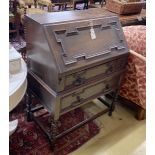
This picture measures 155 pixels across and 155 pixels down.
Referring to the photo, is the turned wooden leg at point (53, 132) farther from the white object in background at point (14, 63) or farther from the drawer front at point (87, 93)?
the white object in background at point (14, 63)

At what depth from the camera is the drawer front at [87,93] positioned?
1479 millimetres

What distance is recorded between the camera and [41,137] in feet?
5.95

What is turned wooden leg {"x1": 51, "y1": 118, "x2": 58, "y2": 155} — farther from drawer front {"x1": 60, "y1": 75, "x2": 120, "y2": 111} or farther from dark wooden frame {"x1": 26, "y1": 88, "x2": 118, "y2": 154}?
drawer front {"x1": 60, "y1": 75, "x2": 120, "y2": 111}

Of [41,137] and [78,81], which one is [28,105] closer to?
[41,137]

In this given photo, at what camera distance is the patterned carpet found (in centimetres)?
169

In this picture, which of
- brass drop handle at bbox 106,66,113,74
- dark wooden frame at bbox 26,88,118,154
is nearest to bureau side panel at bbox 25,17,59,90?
dark wooden frame at bbox 26,88,118,154

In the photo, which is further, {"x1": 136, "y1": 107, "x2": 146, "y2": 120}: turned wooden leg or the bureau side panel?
{"x1": 136, "y1": 107, "x2": 146, "y2": 120}: turned wooden leg

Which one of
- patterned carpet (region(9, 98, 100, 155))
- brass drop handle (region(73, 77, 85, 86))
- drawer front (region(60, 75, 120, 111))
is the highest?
brass drop handle (region(73, 77, 85, 86))

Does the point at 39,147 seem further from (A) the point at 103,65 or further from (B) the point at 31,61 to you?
(A) the point at 103,65

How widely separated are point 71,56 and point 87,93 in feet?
1.28

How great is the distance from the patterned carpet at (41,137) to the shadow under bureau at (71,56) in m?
0.15

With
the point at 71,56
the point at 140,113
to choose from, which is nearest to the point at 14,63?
the point at 71,56
